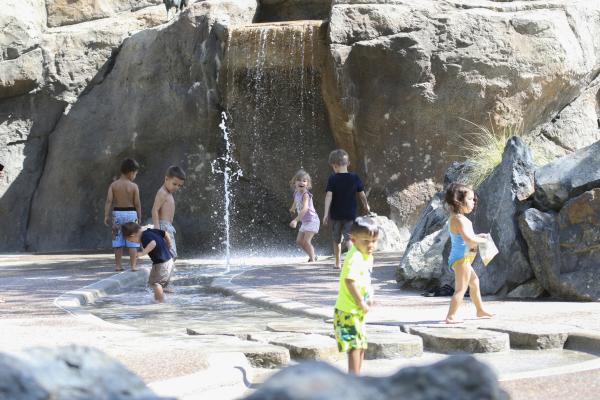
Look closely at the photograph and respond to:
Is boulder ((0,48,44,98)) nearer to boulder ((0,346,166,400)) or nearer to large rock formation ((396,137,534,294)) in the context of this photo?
large rock formation ((396,137,534,294))

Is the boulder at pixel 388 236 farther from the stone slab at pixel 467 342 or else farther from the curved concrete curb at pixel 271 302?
the stone slab at pixel 467 342

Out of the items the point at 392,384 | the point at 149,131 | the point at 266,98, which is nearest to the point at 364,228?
the point at 392,384

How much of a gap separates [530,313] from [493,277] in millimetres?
1611

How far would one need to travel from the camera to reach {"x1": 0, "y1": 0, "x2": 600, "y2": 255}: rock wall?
16.6 meters

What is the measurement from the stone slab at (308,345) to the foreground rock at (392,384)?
11.7 feet

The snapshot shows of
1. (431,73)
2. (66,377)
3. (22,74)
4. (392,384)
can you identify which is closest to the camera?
(392,384)

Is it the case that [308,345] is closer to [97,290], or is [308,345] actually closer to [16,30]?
[97,290]

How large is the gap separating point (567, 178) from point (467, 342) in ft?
11.0

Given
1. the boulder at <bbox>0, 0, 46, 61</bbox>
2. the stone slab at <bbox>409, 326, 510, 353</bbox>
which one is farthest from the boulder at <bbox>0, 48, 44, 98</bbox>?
the stone slab at <bbox>409, 326, 510, 353</bbox>

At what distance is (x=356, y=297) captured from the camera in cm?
574

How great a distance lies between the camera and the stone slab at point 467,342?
675 cm

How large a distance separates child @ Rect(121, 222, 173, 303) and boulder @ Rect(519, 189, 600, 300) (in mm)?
3567

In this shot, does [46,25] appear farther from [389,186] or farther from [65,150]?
[389,186]

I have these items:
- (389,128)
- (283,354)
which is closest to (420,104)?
(389,128)
